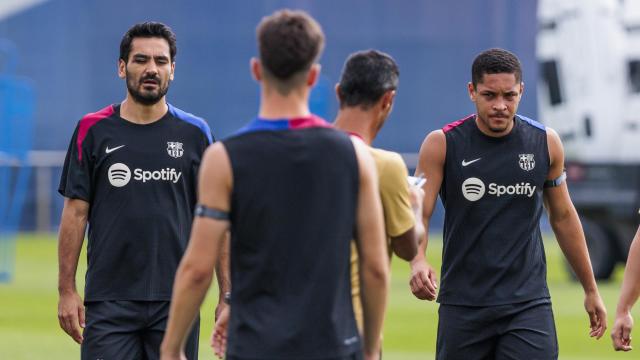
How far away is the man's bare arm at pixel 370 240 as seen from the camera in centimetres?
517

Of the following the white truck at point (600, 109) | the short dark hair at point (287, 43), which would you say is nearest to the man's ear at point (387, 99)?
the short dark hair at point (287, 43)

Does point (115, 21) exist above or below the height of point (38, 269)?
above

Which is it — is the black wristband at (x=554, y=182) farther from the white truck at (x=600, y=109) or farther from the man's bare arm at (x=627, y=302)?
the white truck at (x=600, y=109)

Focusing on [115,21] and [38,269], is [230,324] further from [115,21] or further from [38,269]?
[115,21]

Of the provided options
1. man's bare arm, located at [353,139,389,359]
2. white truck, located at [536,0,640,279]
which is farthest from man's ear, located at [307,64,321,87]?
white truck, located at [536,0,640,279]

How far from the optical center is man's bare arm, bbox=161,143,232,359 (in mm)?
5039

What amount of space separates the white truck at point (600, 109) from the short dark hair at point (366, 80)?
1445 centimetres

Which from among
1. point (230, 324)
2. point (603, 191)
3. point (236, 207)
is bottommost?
point (603, 191)

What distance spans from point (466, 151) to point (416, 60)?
26.8 metres

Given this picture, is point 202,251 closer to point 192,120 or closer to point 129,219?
point 129,219

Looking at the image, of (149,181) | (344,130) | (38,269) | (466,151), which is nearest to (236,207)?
(344,130)

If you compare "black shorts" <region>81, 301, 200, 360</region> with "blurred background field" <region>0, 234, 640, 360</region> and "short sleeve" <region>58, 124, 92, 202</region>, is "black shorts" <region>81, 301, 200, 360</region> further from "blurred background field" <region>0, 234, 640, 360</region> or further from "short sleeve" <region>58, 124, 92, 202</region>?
"blurred background field" <region>0, 234, 640, 360</region>

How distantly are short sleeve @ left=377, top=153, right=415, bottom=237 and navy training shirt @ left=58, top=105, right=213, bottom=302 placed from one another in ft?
6.10

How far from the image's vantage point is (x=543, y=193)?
7.65m
